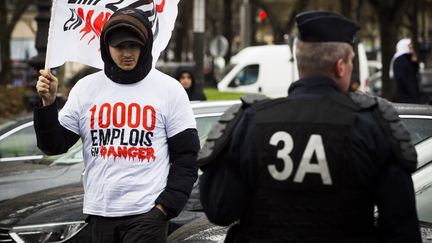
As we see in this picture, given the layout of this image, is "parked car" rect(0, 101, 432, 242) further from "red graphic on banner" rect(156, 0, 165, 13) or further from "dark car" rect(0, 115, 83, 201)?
"red graphic on banner" rect(156, 0, 165, 13)

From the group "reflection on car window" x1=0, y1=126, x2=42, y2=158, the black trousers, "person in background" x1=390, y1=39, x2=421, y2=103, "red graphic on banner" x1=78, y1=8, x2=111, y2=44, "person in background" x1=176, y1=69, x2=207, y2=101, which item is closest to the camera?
the black trousers

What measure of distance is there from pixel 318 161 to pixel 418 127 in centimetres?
258

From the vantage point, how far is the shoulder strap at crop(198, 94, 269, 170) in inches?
135

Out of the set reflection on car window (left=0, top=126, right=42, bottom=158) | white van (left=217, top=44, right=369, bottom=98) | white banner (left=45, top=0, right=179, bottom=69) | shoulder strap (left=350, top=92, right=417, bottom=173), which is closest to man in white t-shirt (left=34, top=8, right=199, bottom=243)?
white banner (left=45, top=0, right=179, bottom=69)

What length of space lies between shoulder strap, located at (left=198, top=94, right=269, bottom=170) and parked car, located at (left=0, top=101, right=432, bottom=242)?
2.40 metres

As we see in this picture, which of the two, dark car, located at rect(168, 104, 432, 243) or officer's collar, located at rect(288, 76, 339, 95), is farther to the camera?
dark car, located at rect(168, 104, 432, 243)

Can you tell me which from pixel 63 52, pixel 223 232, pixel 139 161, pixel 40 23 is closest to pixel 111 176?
pixel 139 161

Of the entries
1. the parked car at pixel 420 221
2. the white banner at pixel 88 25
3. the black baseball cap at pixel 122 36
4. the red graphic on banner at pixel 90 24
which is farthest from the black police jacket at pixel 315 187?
the red graphic on banner at pixel 90 24

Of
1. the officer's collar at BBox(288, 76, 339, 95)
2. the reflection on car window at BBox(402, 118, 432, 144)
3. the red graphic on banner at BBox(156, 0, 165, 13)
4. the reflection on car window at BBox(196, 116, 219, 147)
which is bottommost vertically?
the reflection on car window at BBox(196, 116, 219, 147)

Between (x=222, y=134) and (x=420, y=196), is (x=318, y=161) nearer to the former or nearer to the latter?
(x=222, y=134)

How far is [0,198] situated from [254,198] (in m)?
4.17

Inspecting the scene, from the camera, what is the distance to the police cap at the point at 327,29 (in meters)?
3.40

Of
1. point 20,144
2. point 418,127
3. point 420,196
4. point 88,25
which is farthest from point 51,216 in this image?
point 20,144

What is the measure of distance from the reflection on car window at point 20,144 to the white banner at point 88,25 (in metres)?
3.18
